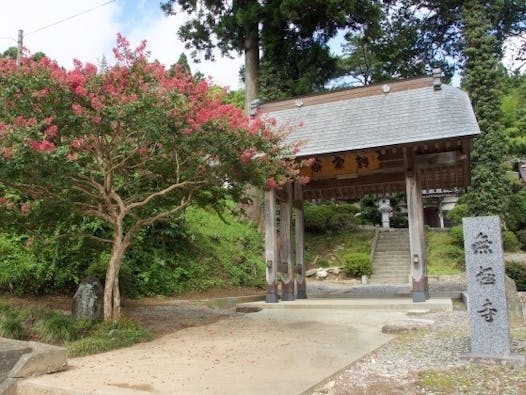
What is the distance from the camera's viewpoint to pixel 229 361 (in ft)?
17.6

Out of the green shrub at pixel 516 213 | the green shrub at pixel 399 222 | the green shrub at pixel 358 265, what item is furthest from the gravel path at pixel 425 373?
the green shrub at pixel 399 222

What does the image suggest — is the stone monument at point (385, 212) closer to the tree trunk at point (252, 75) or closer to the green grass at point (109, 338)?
the tree trunk at point (252, 75)

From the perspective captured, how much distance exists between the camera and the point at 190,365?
5195 mm

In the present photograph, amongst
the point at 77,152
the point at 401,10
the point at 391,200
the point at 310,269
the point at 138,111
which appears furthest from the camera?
the point at 391,200

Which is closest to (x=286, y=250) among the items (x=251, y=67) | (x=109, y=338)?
(x=109, y=338)

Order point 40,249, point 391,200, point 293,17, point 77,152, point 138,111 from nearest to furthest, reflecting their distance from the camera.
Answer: point 138,111 → point 77,152 → point 40,249 → point 293,17 → point 391,200

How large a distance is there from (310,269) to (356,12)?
10.3 metres

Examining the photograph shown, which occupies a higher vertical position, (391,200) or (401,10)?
(401,10)

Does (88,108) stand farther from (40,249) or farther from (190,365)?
(40,249)

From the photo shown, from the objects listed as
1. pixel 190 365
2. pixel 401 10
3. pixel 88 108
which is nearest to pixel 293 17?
pixel 401 10

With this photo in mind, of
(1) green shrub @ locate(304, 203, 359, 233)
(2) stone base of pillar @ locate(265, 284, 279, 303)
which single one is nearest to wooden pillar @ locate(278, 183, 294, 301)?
(2) stone base of pillar @ locate(265, 284, 279, 303)

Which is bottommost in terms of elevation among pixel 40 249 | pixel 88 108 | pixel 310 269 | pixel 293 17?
pixel 310 269

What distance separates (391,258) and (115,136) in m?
15.9

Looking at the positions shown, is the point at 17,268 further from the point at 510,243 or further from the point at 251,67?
the point at 510,243
